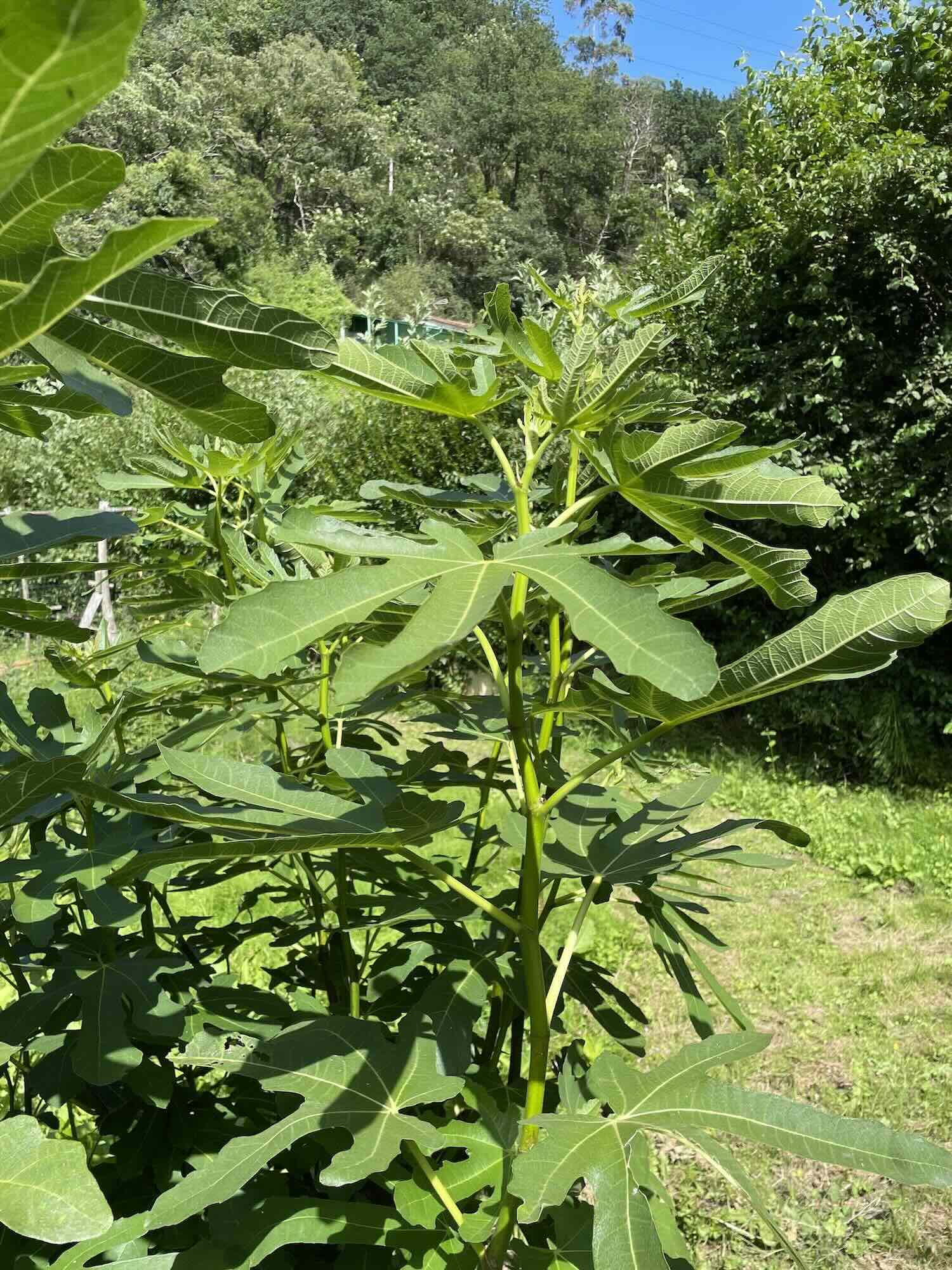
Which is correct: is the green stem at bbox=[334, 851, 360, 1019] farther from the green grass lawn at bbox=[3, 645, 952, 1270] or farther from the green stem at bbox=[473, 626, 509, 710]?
the green grass lawn at bbox=[3, 645, 952, 1270]

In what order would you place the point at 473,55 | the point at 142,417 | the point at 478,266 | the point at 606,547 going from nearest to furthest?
the point at 606,547 → the point at 142,417 → the point at 478,266 → the point at 473,55

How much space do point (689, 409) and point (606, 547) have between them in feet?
1.21

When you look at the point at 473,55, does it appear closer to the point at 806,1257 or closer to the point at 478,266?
the point at 478,266

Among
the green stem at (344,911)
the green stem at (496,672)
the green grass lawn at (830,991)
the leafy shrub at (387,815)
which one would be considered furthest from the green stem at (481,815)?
the green grass lawn at (830,991)

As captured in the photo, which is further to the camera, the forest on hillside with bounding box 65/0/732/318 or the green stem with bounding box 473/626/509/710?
the forest on hillside with bounding box 65/0/732/318

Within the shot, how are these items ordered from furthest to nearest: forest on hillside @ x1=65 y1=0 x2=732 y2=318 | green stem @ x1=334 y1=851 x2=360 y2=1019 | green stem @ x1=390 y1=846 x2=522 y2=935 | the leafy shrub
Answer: forest on hillside @ x1=65 y1=0 x2=732 y2=318, green stem @ x1=334 y1=851 x2=360 y2=1019, green stem @ x1=390 y1=846 x2=522 y2=935, the leafy shrub

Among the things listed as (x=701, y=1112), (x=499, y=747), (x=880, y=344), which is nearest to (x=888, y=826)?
(x=880, y=344)

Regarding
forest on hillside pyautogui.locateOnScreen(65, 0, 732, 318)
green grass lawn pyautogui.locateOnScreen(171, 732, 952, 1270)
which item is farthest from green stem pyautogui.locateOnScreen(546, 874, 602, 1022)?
forest on hillside pyautogui.locateOnScreen(65, 0, 732, 318)

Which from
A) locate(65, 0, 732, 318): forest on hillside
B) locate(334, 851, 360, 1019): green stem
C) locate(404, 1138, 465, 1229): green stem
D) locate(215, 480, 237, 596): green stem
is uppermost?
locate(65, 0, 732, 318): forest on hillside

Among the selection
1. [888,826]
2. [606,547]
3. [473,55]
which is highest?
[473,55]

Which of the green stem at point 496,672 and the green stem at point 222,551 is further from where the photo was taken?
the green stem at point 222,551

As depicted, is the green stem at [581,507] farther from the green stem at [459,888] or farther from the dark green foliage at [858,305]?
the dark green foliage at [858,305]

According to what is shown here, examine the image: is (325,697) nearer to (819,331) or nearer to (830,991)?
(830,991)

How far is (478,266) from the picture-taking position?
36969 mm
